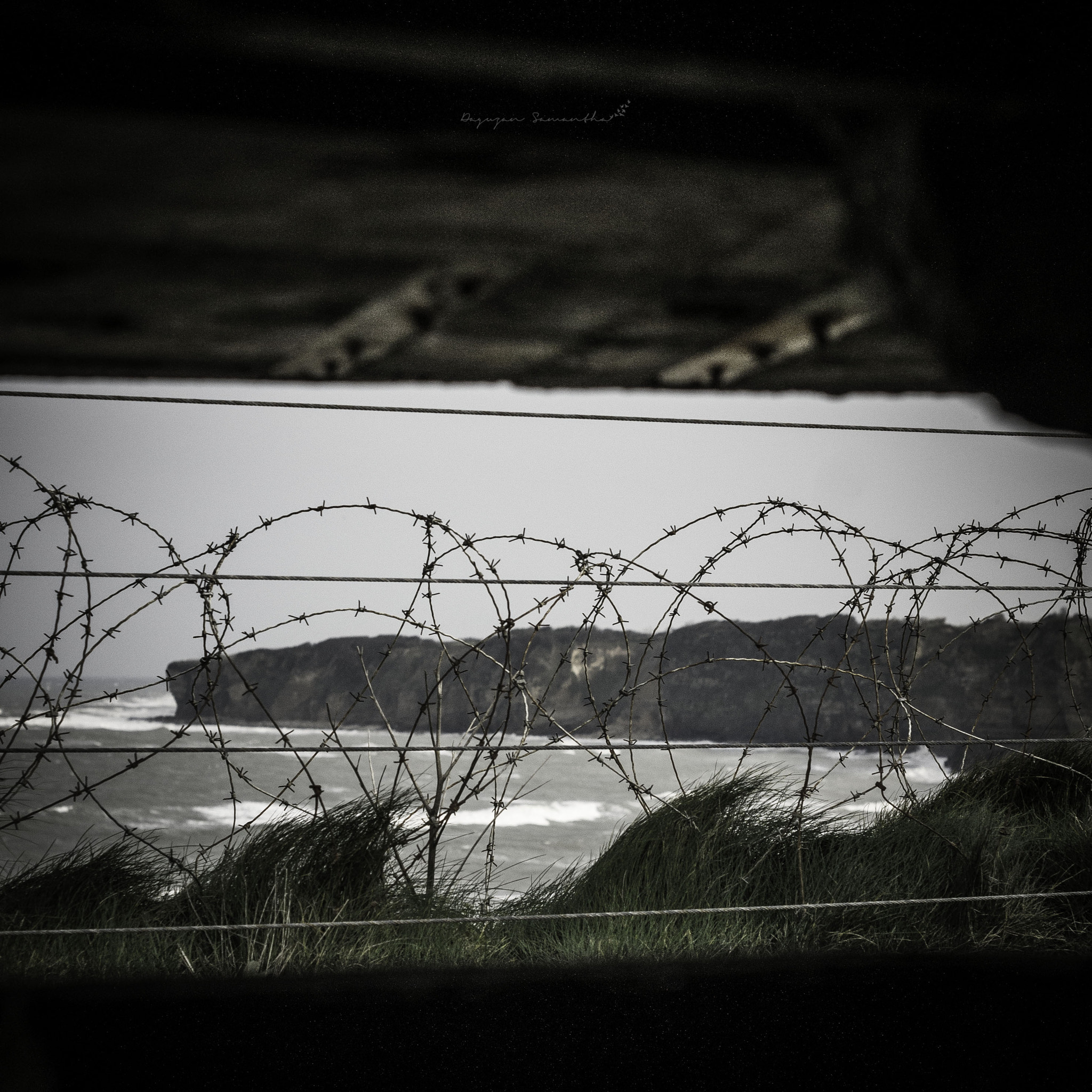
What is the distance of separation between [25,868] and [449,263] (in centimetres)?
140

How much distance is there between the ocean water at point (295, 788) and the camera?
1684 mm

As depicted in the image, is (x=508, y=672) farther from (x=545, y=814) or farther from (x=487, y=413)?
(x=487, y=413)

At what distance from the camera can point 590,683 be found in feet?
6.30

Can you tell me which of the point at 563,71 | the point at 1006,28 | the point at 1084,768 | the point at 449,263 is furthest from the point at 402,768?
the point at 1084,768

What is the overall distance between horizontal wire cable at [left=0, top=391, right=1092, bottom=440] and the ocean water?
590mm

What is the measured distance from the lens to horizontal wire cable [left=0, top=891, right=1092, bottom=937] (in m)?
1.39

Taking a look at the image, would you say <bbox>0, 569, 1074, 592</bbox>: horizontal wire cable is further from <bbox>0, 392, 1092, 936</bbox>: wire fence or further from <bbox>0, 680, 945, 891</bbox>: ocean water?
<bbox>0, 680, 945, 891</bbox>: ocean water

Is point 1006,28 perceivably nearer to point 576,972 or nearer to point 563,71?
point 563,71

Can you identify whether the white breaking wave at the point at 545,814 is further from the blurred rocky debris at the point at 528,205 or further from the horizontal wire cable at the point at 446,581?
the blurred rocky debris at the point at 528,205

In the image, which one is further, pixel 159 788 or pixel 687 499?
pixel 687 499

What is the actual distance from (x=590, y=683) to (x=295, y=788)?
2.04 ft

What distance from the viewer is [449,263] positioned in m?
1.90

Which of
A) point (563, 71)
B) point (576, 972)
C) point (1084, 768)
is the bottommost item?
point (576, 972)

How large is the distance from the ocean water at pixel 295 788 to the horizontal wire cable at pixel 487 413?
0.59 m
